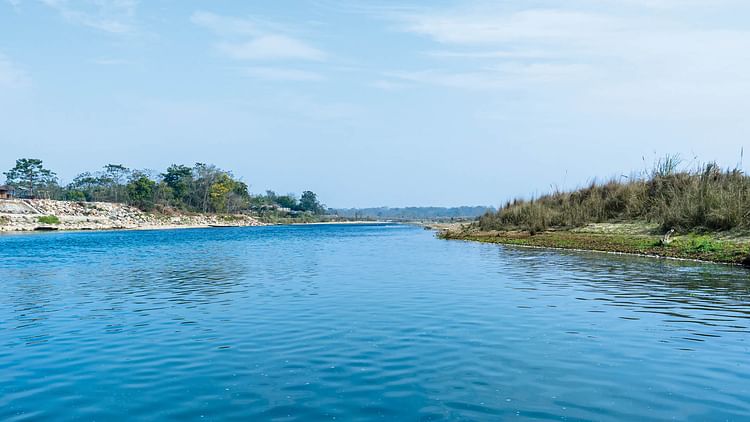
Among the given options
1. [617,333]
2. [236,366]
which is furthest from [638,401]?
[236,366]

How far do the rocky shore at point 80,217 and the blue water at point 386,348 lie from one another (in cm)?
8247

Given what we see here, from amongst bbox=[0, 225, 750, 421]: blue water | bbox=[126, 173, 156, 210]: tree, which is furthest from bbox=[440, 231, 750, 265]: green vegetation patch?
bbox=[126, 173, 156, 210]: tree

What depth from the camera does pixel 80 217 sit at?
10712 cm

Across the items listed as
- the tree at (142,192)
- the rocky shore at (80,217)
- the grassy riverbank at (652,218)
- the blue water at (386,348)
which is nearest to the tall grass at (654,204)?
the grassy riverbank at (652,218)

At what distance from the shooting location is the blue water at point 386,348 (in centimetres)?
805

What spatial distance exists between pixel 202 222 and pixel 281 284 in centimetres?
12579

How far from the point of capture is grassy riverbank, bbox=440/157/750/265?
1096 inches

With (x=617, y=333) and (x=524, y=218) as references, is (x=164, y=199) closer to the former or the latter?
(x=524, y=218)

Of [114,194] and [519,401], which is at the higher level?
[114,194]

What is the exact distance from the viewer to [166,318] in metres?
15.0

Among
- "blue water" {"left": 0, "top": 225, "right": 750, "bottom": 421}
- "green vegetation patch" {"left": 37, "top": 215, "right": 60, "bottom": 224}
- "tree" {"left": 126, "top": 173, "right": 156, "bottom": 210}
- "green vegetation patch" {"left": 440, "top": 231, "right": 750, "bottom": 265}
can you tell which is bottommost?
"blue water" {"left": 0, "top": 225, "right": 750, "bottom": 421}

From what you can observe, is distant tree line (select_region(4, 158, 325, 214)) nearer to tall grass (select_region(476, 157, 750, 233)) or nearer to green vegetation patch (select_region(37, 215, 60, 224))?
green vegetation patch (select_region(37, 215, 60, 224))

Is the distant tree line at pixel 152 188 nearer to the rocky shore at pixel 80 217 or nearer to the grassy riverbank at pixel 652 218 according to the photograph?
the rocky shore at pixel 80 217

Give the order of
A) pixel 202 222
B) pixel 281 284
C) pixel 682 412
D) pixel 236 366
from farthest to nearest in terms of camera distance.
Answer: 1. pixel 202 222
2. pixel 281 284
3. pixel 236 366
4. pixel 682 412
